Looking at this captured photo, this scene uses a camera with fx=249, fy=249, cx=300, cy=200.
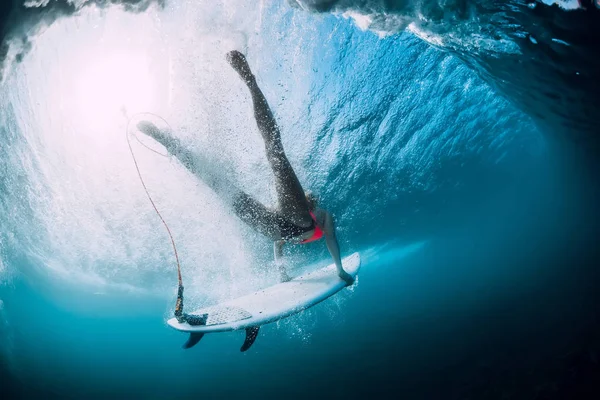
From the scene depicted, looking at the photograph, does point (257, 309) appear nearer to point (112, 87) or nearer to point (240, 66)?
point (240, 66)

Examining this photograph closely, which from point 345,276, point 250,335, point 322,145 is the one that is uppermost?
point 322,145

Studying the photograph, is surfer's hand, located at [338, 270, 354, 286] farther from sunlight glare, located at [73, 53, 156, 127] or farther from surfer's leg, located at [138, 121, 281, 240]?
sunlight glare, located at [73, 53, 156, 127]

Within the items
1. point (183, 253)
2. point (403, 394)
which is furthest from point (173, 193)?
point (403, 394)

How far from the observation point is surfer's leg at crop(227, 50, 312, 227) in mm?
3750

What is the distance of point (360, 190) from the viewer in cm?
1389

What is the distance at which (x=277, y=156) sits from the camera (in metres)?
3.98

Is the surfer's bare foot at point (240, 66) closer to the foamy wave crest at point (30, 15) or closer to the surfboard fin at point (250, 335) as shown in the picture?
the foamy wave crest at point (30, 15)

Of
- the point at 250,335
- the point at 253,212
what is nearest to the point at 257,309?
the point at 250,335

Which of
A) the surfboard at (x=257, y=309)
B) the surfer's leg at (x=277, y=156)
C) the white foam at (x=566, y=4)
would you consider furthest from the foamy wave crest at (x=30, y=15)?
the white foam at (x=566, y=4)

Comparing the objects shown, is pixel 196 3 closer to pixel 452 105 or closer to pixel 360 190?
pixel 452 105

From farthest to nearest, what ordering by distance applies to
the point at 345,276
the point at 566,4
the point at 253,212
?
the point at 345,276
the point at 253,212
the point at 566,4

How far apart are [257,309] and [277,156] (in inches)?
139

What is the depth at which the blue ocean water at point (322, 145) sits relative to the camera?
500 centimetres

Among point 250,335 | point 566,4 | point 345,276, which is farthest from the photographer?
point 345,276
